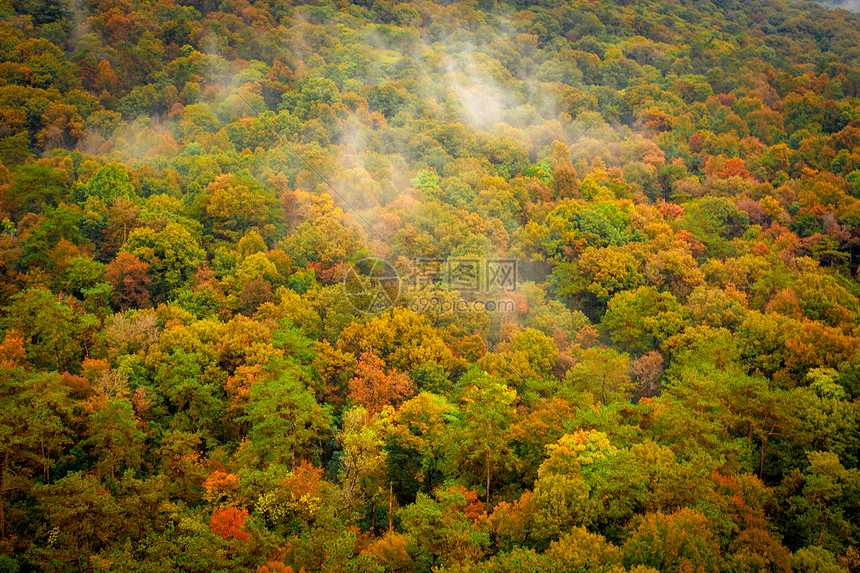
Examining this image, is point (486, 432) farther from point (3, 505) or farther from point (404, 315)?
point (3, 505)

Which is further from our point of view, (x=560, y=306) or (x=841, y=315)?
(x=560, y=306)

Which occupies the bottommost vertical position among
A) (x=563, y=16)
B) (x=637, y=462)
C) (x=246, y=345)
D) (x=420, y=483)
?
(x=420, y=483)

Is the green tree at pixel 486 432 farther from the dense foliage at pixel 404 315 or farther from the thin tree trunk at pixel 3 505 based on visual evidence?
the thin tree trunk at pixel 3 505

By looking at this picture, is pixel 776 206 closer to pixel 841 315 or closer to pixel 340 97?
pixel 841 315

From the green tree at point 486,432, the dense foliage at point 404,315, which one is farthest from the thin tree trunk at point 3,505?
the green tree at point 486,432

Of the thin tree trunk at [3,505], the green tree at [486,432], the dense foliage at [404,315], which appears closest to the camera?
the dense foliage at [404,315]

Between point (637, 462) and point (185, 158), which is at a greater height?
point (637, 462)

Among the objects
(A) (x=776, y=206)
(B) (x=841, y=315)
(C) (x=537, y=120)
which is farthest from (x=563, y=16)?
(B) (x=841, y=315)

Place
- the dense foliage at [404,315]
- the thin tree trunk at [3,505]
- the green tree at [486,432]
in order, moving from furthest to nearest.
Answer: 1. the green tree at [486,432]
2. the thin tree trunk at [3,505]
3. the dense foliage at [404,315]

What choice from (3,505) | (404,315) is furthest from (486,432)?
(3,505)
